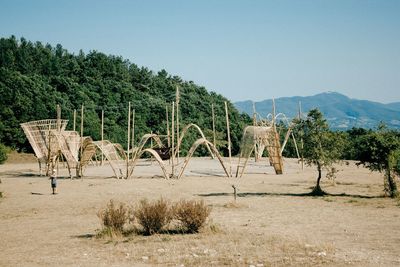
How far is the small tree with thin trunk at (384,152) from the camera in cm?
1781

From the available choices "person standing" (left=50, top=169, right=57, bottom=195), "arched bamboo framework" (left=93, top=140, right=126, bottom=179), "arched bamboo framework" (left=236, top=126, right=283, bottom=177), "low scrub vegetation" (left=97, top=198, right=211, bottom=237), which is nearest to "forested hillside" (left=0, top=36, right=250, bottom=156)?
"arched bamboo framework" (left=93, top=140, right=126, bottom=179)

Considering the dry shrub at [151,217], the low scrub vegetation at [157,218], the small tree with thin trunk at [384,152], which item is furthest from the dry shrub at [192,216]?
the small tree with thin trunk at [384,152]

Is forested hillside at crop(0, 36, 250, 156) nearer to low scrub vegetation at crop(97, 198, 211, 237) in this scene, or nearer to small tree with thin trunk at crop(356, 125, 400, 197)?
small tree with thin trunk at crop(356, 125, 400, 197)

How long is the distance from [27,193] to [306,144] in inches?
514

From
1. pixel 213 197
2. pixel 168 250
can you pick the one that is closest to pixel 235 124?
pixel 213 197

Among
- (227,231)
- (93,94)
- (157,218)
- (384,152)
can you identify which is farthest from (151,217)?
(93,94)

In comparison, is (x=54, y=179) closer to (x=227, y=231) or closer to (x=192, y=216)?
(x=192, y=216)

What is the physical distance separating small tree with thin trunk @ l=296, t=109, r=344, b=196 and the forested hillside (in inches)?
1308

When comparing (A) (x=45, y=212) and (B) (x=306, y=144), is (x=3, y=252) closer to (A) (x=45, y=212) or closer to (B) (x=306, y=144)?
(A) (x=45, y=212)

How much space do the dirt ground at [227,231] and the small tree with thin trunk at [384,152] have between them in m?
1.01

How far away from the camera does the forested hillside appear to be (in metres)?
50.7

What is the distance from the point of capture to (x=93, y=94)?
58.4 metres

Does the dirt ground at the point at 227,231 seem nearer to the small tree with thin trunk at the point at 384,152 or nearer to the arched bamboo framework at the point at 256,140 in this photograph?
the small tree with thin trunk at the point at 384,152

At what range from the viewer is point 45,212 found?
Result: 1520cm
